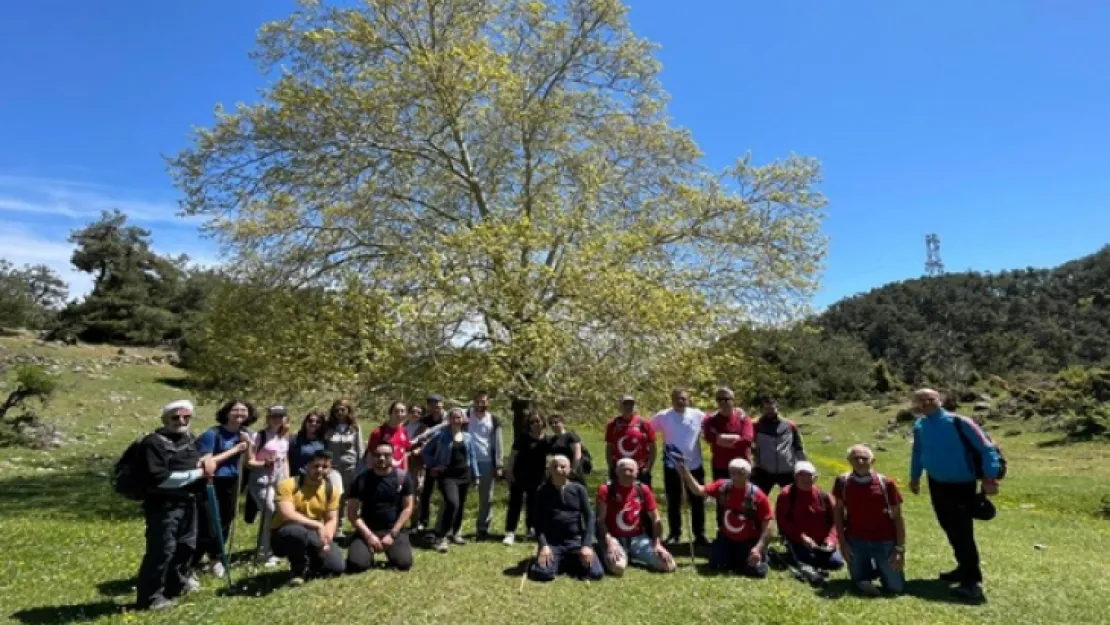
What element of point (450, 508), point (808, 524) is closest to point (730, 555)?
point (808, 524)

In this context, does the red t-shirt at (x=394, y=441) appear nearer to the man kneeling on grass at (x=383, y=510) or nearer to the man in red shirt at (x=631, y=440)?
the man kneeling on grass at (x=383, y=510)

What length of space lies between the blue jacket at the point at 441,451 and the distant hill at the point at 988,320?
59.1m

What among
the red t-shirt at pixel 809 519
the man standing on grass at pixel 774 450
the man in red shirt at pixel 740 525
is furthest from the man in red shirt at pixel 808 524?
the man standing on grass at pixel 774 450

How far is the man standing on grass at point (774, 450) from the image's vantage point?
9.37 meters

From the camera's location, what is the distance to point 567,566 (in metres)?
7.91

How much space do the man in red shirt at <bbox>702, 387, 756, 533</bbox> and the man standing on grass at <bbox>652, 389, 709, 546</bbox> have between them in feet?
0.67

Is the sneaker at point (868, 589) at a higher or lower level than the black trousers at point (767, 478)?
lower

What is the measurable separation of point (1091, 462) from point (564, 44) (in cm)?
2365

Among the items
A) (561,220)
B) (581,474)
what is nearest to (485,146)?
(561,220)

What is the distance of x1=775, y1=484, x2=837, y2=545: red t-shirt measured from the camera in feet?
27.6

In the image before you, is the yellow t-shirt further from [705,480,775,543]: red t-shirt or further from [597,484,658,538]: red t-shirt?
[705,480,775,543]: red t-shirt

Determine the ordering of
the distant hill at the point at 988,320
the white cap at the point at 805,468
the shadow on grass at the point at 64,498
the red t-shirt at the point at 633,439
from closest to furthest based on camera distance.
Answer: the white cap at the point at 805,468
the red t-shirt at the point at 633,439
the shadow on grass at the point at 64,498
the distant hill at the point at 988,320

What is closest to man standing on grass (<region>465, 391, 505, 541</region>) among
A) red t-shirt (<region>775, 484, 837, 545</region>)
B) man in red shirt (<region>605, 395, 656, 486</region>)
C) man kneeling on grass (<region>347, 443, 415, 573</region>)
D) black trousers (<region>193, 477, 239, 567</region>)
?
man in red shirt (<region>605, 395, 656, 486</region>)

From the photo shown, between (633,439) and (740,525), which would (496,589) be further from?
(633,439)
